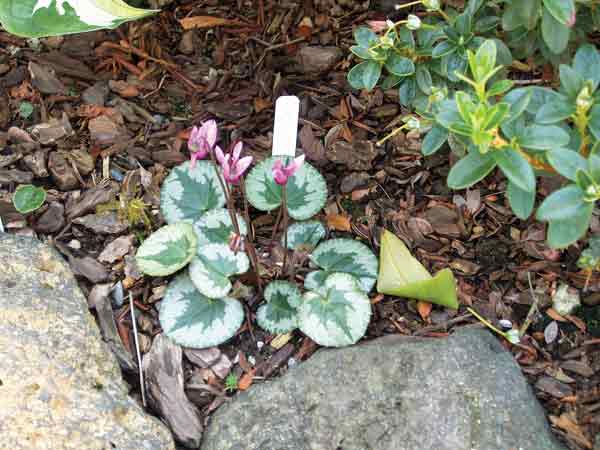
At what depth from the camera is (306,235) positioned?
2.06 meters

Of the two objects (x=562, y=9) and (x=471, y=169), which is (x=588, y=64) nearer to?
(x=562, y=9)

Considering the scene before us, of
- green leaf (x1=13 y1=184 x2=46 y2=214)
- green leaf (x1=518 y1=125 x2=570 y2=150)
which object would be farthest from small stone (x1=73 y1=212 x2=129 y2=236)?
green leaf (x1=518 y1=125 x2=570 y2=150)

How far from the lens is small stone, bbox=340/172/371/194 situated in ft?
7.08

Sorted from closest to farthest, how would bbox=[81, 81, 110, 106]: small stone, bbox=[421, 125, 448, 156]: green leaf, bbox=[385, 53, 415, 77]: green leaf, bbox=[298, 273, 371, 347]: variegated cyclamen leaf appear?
bbox=[421, 125, 448, 156]: green leaf < bbox=[385, 53, 415, 77]: green leaf < bbox=[298, 273, 371, 347]: variegated cyclamen leaf < bbox=[81, 81, 110, 106]: small stone

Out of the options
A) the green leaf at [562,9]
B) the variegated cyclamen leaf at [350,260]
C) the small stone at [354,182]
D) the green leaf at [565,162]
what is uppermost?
the green leaf at [562,9]

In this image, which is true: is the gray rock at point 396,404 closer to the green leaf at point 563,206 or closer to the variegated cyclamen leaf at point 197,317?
the variegated cyclamen leaf at point 197,317

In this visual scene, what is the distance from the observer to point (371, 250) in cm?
205

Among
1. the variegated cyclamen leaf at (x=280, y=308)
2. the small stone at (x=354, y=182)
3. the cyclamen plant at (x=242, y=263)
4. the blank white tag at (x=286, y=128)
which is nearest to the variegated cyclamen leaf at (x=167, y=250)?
the cyclamen plant at (x=242, y=263)

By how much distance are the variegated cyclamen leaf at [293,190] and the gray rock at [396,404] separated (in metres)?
0.44

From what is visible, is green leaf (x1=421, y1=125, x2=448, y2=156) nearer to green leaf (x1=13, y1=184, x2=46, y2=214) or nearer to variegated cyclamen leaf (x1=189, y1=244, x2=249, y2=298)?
variegated cyclamen leaf (x1=189, y1=244, x2=249, y2=298)

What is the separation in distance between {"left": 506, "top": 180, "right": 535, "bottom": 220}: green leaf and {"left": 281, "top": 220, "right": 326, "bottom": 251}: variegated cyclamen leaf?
28.9 inches

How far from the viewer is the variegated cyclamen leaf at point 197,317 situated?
6.23 feet

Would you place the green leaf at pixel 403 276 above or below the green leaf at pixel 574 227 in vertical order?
below

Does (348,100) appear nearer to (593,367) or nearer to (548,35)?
(548,35)
